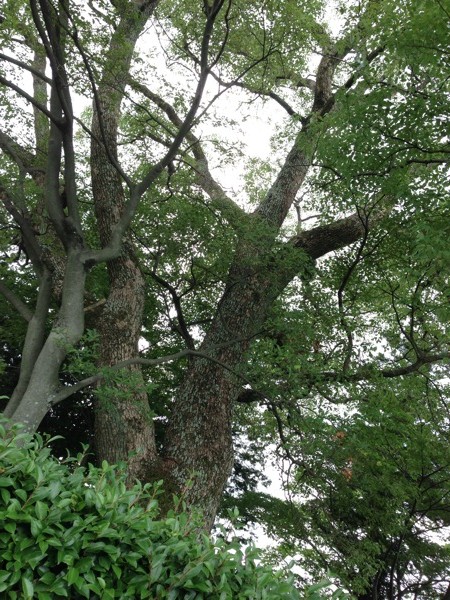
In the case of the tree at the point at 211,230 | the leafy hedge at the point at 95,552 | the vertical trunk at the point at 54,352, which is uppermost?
the tree at the point at 211,230

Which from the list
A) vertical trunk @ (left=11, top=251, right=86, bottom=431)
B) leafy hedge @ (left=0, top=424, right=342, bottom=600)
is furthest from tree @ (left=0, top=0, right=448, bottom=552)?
leafy hedge @ (left=0, top=424, right=342, bottom=600)

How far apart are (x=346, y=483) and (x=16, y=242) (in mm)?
6482

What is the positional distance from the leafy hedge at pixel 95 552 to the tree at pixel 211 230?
2.65 m

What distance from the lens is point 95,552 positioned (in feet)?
7.46

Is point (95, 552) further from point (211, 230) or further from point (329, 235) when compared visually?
point (329, 235)

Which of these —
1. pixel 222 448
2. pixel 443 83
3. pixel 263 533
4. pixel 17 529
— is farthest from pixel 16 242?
pixel 263 533

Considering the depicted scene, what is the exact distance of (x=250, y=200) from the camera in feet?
41.5

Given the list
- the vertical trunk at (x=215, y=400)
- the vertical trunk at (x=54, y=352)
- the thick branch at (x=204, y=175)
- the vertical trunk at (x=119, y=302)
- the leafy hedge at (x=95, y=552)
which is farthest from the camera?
the thick branch at (x=204, y=175)

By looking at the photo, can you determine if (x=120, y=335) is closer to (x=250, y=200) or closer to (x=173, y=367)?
(x=173, y=367)

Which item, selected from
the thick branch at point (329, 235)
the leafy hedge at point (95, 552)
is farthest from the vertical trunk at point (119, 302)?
the leafy hedge at point (95, 552)

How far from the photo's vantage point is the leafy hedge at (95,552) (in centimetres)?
215

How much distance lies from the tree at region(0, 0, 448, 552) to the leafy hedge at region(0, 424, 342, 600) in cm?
265

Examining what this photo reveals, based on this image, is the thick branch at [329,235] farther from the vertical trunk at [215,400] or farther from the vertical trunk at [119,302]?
the vertical trunk at [119,302]

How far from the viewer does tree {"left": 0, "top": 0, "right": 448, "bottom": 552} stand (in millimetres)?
5453
